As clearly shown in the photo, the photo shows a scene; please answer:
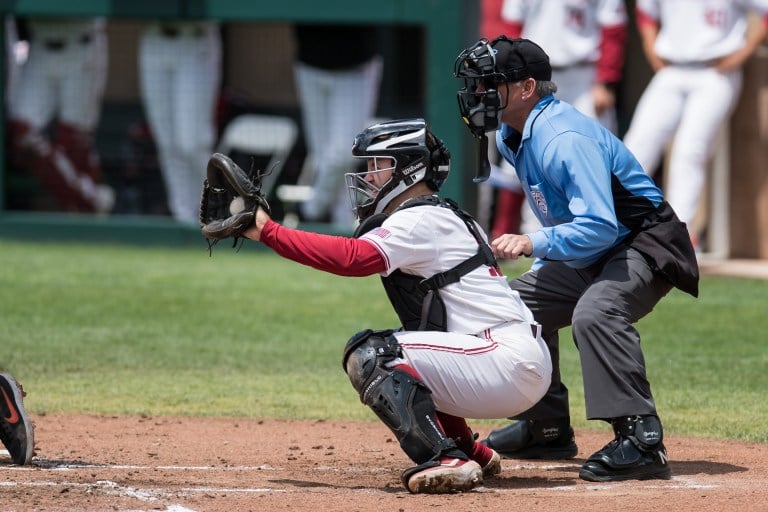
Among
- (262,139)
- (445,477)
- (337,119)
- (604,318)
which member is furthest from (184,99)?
(445,477)

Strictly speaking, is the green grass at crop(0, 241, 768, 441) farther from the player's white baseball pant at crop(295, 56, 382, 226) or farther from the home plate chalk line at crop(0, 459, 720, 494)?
the home plate chalk line at crop(0, 459, 720, 494)

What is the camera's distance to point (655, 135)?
953cm

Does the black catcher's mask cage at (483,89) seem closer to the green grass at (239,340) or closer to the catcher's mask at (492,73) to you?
the catcher's mask at (492,73)

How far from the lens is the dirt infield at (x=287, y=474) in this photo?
412 cm

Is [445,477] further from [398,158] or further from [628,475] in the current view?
[398,158]

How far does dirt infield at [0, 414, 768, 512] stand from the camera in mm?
4125

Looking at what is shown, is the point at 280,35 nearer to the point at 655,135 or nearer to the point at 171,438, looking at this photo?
the point at 655,135

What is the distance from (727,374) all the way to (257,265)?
458 centimetres

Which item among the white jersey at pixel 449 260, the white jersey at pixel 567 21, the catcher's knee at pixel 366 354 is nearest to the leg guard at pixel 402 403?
the catcher's knee at pixel 366 354

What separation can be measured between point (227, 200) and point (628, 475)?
1604mm

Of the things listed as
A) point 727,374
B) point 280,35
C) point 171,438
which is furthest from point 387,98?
point 171,438

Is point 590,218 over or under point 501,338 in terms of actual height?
over

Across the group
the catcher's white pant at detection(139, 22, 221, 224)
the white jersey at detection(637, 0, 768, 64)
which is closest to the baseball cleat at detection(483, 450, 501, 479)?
the white jersey at detection(637, 0, 768, 64)

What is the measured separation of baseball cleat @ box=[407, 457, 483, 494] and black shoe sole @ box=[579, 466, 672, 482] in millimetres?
453
